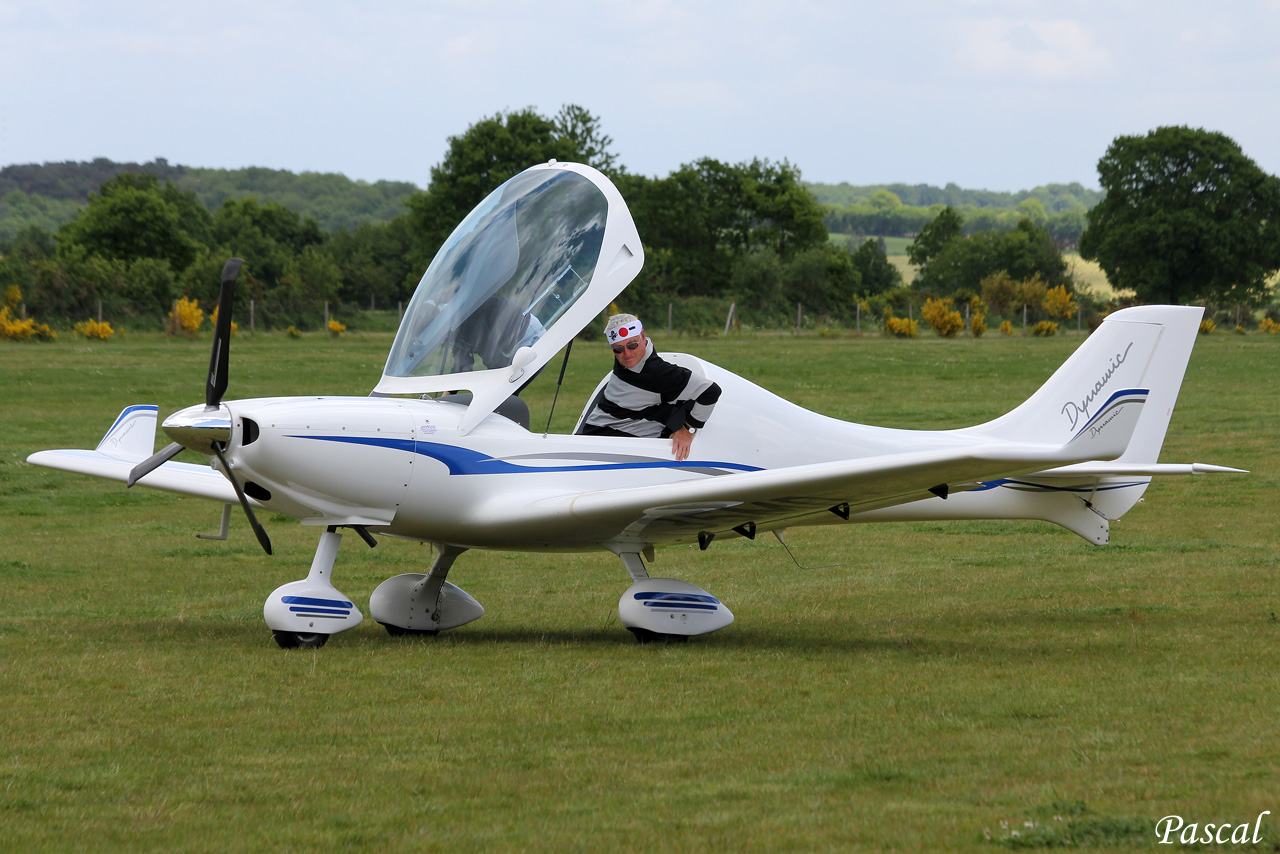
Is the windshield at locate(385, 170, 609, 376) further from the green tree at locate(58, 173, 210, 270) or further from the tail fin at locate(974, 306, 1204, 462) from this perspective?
the green tree at locate(58, 173, 210, 270)

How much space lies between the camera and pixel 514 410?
877 centimetres

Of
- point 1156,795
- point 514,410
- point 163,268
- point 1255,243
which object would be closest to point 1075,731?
point 1156,795

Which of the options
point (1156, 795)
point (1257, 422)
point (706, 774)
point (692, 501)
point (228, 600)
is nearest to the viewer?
point (1156, 795)

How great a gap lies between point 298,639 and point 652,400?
9.38 ft

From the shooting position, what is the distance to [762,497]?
7.80 meters

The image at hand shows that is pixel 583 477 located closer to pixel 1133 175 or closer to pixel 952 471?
pixel 952 471

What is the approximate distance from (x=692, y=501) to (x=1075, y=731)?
2.85 metres

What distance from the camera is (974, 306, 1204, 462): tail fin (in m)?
9.72

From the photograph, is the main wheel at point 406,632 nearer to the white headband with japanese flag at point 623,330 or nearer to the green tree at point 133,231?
the white headband with japanese flag at point 623,330

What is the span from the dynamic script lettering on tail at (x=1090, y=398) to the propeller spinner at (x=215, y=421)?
6.28 m

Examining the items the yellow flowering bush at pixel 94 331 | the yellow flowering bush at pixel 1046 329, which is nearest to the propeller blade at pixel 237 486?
the yellow flowering bush at pixel 94 331

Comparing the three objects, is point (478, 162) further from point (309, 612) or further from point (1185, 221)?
point (309, 612)

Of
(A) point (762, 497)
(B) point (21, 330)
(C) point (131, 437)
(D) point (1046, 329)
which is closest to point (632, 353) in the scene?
(A) point (762, 497)

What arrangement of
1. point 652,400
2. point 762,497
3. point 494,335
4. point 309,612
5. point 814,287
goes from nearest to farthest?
1. point 762,497
2. point 309,612
3. point 494,335
4. point 652,400
5. point 814,287
